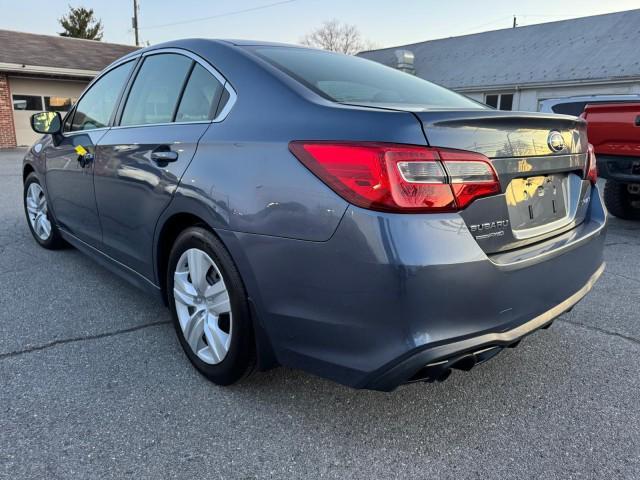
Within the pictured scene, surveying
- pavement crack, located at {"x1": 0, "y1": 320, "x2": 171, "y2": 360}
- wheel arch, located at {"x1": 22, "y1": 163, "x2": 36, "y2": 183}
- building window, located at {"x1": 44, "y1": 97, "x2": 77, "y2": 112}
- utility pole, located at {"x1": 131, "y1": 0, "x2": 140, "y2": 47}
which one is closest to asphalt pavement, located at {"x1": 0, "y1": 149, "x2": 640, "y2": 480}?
pavement crack, located at {"x1": 0, "y1": 320, "x2": 171, "y2": 360}

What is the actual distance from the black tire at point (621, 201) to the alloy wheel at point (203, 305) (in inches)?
224

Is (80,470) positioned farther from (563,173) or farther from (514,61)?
(514,61)

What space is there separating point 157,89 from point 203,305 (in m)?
1.31

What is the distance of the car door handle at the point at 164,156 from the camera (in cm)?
237

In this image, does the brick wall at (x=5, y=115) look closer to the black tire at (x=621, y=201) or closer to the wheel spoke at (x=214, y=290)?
the black tire at (x=621, y=201)

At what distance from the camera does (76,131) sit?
12.1 ft

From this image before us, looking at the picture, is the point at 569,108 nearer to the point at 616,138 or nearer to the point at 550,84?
the point at 616,138

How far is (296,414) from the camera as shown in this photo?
7.12 ft

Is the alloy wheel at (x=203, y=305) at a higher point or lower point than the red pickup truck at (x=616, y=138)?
lower

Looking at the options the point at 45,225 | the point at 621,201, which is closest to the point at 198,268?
the point at 45,225

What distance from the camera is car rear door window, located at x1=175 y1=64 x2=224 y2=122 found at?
2314 millimetres

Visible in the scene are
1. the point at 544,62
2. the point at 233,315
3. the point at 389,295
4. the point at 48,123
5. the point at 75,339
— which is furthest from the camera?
the point at 544,62

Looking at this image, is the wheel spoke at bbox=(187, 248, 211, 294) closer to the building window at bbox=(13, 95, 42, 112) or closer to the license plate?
the license plate

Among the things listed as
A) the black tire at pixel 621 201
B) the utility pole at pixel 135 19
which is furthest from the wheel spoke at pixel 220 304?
the utility pole at pixel 135 19
